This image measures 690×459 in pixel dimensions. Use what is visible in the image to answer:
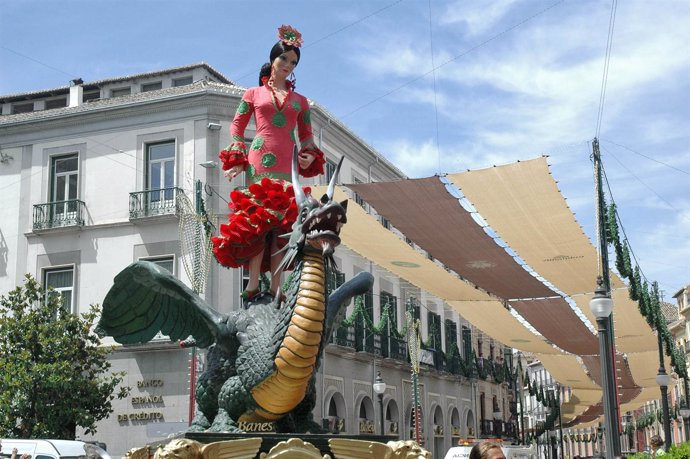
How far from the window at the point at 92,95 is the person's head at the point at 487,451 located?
88.9ft

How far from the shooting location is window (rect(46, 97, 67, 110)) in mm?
29578

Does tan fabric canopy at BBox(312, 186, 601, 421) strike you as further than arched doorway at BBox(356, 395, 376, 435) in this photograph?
No

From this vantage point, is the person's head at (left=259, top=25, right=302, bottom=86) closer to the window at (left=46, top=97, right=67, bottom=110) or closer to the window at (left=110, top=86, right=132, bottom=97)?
the window at (left=110, top=86, right=132, bottom=97)

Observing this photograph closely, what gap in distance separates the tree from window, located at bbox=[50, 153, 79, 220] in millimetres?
5501

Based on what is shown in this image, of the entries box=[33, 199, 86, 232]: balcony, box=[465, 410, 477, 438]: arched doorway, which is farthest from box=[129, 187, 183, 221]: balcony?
box=[465, 410, 477, 438]: arched doorway

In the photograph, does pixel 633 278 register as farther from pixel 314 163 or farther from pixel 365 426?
pixel 365 426

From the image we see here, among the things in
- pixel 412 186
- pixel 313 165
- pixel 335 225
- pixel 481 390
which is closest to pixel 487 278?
pixel 412 186

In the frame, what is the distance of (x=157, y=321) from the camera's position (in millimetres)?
6605

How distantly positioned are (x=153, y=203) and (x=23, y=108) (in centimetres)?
827

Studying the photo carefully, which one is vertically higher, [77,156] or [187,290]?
[77,156]

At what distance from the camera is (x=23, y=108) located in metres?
30.1

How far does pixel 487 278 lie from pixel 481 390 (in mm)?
29965

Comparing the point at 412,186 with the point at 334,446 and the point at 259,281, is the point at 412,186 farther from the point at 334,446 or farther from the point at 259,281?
the point at 334,446

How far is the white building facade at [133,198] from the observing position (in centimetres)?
2409
